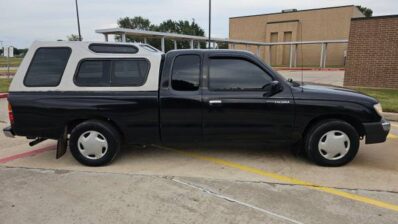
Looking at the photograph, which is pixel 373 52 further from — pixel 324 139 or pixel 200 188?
pixel 200 188

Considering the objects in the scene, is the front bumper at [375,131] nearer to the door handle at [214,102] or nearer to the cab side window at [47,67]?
the door handle at [214,102]

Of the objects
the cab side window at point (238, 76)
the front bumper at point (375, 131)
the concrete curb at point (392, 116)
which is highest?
the cab side window at point (238, 76)

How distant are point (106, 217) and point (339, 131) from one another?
128 inches

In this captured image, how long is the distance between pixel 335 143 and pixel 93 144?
11.2ft

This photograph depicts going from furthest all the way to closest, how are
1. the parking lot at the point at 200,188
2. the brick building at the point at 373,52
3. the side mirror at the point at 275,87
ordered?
the brick building at the point at 373,52, the side mirror at the point at 275,87, the parking lot at the point at 200,188

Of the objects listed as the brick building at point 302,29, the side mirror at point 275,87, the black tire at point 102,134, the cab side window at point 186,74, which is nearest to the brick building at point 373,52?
the side mirror at point 275,87

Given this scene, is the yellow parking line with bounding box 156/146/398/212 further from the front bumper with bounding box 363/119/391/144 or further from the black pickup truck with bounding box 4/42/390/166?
the front bumper with bounding box 363/119/391/144

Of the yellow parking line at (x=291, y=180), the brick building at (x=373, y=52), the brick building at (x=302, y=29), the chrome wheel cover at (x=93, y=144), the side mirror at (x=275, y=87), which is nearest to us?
the yellow parking line at (x=291, y=180)

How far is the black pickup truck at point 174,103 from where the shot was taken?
4.68m

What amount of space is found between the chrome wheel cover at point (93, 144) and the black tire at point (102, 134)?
1.2 inches

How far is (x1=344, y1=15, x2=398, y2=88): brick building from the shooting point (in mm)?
12844

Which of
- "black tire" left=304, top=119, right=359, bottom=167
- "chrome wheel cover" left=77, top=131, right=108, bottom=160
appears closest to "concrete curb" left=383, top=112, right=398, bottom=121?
"black tire" left=304, top=119, right=359, bottom=167

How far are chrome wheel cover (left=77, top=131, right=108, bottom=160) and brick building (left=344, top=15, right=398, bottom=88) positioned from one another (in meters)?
12.0

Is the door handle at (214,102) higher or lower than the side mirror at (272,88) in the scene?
lower
